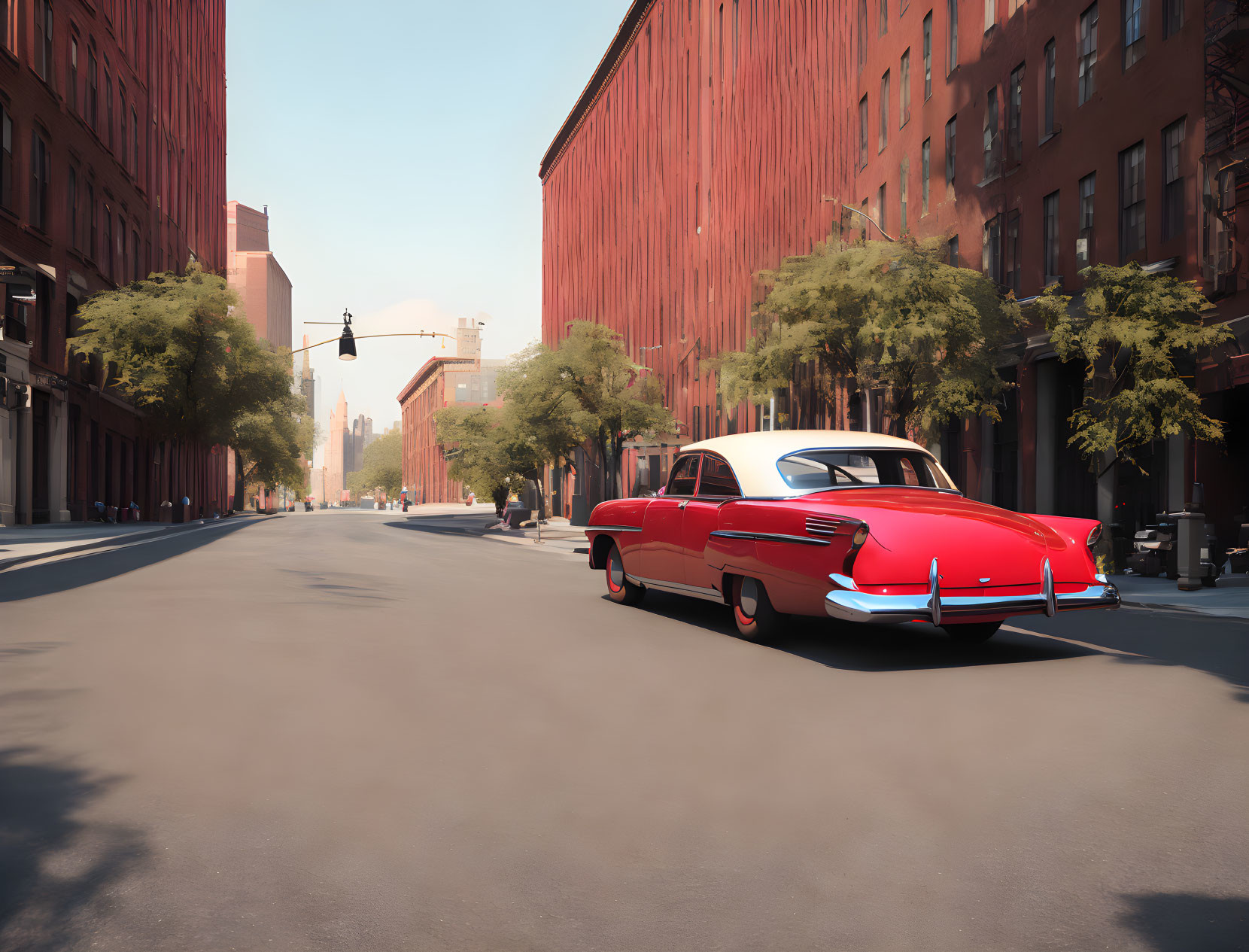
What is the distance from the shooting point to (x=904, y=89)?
33875 mm

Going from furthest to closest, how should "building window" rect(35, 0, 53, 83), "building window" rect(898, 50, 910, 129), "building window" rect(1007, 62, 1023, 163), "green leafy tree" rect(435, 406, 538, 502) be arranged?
"green leafy tree" rect(435, 406, 538, 502) → "building window" rect(35, 0, 53, 83) → "building window" rect(898, 50, 910, 129) → "building window" rect(1007, 62, 1023, 163)

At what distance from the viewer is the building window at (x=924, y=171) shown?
31828mm

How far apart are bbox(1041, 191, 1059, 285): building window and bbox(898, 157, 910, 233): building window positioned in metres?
8.17

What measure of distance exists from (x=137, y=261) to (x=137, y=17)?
36.5 ft

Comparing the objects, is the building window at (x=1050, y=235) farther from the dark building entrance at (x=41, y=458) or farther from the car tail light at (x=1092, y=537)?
the dark building entrance at (x=41, y=458)

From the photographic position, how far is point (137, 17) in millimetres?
49750

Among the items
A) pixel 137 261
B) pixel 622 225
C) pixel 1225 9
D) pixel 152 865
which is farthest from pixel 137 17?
pixel 152 865

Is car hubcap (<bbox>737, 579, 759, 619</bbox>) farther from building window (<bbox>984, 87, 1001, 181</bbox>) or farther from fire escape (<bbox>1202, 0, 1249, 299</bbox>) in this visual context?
building window (<bbox>984, 87, 1001, 181</bbox>)

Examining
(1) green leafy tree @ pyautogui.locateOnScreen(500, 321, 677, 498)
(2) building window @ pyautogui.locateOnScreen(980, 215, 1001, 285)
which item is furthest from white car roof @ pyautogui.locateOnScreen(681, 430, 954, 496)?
(1) green leafy tree @ pyautogui.locateOnScreen(500, 321, 677, 498)

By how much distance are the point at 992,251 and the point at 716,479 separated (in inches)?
813

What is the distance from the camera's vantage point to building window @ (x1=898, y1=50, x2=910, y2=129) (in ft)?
110

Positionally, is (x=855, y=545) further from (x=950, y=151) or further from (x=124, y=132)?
(x=124, y=132)

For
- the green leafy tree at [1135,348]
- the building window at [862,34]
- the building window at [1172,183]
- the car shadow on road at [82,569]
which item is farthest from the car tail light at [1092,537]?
the building window at [862,34]

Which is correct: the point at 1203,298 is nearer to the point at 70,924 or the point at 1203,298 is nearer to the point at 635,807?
the point at 635,807
